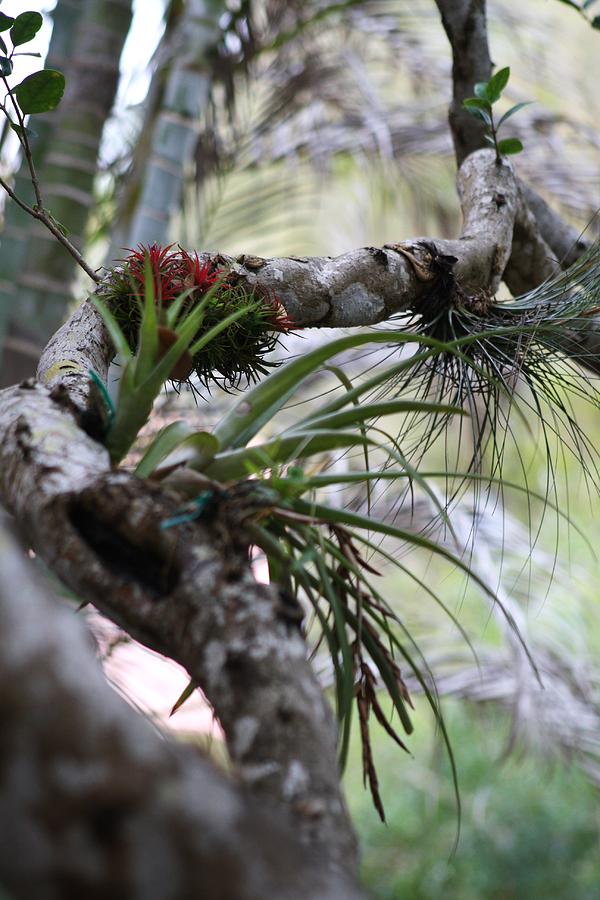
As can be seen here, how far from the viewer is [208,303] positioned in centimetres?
74

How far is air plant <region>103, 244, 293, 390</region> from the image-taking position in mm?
725

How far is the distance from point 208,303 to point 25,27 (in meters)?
0.28

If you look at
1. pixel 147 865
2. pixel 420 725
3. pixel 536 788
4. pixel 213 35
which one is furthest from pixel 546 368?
pixel 420 725

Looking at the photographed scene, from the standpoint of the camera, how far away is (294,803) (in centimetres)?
38

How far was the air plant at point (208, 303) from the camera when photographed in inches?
28.5

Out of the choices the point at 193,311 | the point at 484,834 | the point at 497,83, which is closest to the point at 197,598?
the point at 193,311

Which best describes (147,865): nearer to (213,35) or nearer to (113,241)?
(113,241)

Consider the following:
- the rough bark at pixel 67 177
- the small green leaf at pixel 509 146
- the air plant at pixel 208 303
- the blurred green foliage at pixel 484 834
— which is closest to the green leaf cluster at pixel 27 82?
the air plant at pixel 208 303

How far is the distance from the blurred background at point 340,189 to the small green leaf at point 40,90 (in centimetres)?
62

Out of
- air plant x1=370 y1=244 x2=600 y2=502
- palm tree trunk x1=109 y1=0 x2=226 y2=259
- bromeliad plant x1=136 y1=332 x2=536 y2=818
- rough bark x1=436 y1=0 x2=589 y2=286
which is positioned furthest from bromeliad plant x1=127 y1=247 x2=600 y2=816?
palm tree trunk x1=109 y1=0 x2=226 y2=259

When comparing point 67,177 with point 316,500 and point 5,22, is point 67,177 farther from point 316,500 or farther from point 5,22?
point 316,500

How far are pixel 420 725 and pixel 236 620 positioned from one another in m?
4.74

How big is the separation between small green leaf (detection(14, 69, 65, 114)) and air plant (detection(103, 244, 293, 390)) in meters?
0.15

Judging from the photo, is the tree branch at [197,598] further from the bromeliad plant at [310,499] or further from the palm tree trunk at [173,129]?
the palm tree trunk at [173,129]
